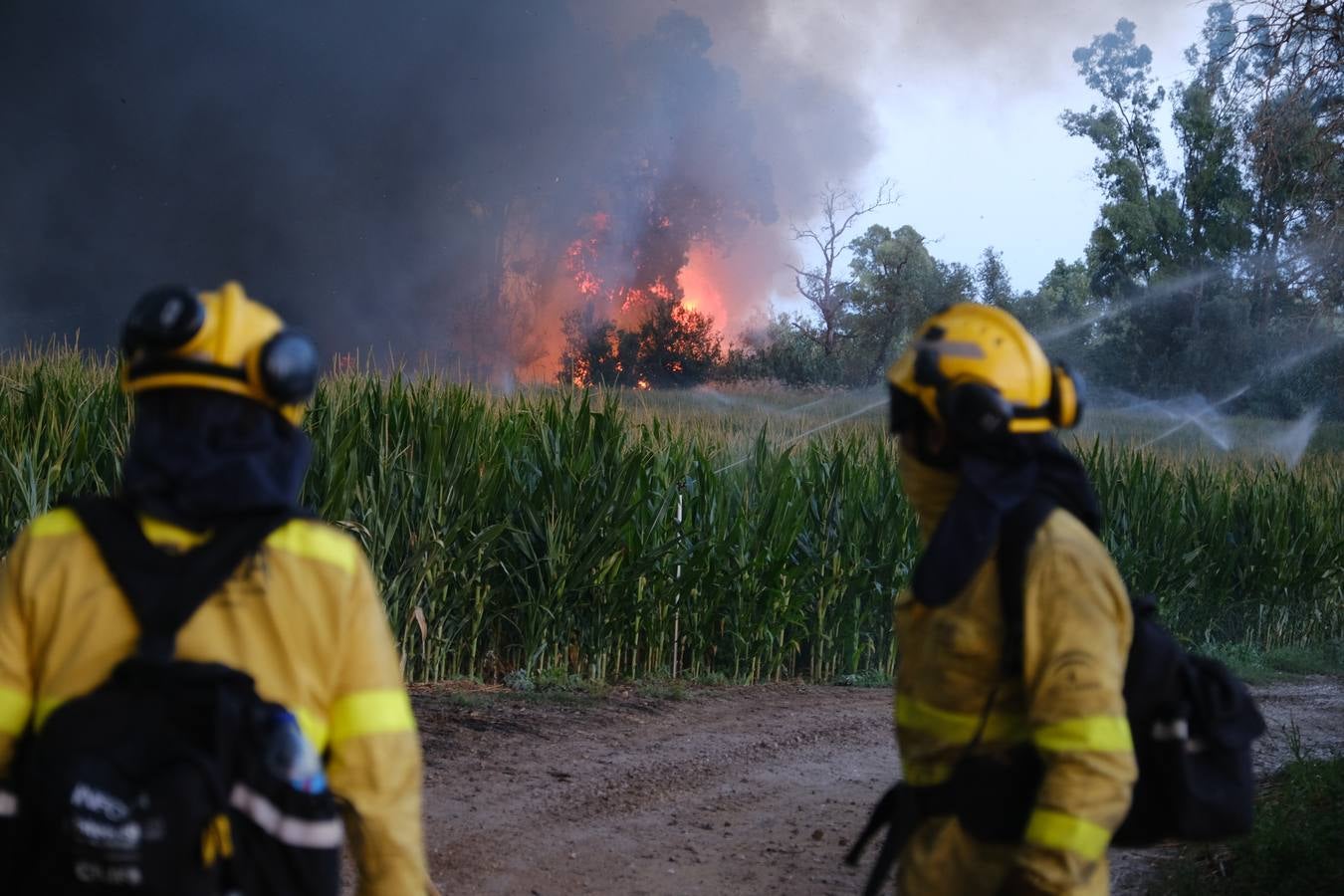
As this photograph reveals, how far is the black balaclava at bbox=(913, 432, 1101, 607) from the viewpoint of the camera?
2209mm

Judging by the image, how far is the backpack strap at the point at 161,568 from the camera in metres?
1.73

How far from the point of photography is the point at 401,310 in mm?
24484

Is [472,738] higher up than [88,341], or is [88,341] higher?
[88,341]

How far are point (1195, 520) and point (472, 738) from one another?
9315mm

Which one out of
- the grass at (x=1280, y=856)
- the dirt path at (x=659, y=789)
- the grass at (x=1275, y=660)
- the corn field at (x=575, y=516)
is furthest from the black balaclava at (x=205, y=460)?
the grass at (x=1275, y=660)

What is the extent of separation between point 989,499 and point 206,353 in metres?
1.27

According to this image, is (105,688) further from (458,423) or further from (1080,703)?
(458,423)

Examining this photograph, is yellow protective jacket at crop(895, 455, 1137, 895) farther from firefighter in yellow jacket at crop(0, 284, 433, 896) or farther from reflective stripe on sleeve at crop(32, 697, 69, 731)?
reflective stripe on sleeve at crop(32, 697, 69, 731)

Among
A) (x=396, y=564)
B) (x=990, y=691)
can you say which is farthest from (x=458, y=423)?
(x=990, y=691)

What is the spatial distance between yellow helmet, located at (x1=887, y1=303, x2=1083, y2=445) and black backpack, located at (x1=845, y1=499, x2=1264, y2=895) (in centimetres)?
17

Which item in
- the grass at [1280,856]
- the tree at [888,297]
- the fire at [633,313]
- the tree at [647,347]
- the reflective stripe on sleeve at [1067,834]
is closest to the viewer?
the reflective stripe on sleeve at [1067,834]

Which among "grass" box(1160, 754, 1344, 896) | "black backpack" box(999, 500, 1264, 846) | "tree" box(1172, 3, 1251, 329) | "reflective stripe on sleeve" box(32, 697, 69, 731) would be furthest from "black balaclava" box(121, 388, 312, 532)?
"tree" box(1172, 3, 1251, 329)

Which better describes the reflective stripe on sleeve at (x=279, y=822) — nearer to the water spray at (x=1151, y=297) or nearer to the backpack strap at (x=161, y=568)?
the backpack strap at (x=161, y=568)

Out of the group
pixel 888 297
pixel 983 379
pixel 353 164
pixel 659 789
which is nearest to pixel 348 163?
pixel 353 164
